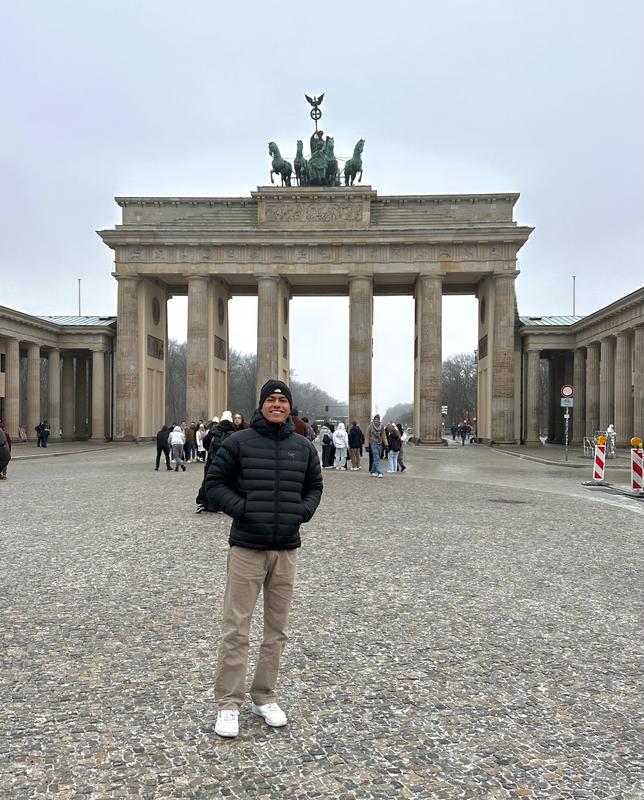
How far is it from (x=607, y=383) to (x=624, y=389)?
3.81 m

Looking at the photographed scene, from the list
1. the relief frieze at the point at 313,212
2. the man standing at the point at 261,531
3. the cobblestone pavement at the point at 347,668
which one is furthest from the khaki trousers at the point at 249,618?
the relief frieze at the point at 313,212

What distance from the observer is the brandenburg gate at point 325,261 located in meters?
47.3

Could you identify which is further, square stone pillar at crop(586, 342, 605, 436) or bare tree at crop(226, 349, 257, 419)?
bare tree at crop(226, 349, 257, 419)

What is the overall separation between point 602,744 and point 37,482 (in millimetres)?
18027

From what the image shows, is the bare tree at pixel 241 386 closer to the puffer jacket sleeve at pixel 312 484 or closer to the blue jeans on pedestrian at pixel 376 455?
A: the blue jeans on pedestrian at pixel 376 455

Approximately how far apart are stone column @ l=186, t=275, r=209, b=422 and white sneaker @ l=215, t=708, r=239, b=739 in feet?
146

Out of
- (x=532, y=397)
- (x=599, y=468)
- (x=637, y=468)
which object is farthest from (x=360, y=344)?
(x=637, y=468)

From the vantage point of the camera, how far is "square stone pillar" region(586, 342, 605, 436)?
46375 mm

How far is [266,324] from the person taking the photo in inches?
1898

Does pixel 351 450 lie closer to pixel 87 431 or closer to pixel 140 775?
pixel 140 775

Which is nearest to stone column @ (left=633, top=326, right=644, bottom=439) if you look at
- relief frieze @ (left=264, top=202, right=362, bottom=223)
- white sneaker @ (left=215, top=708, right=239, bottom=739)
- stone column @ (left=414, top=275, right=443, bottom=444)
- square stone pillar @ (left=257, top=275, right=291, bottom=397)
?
stone column @ (left=414, top=275, right=443, bottom=444)

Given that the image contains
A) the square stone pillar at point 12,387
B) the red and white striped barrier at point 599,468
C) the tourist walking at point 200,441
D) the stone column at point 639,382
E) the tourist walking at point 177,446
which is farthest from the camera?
the square stone pillar at point 12,387

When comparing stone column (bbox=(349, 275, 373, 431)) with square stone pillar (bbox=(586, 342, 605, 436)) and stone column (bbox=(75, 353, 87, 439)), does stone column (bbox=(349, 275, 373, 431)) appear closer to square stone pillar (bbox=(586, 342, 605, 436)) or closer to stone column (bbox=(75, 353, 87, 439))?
square stone pillar (bbox=(586, 342, 605, 436))

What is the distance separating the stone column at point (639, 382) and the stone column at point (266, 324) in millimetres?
21914
